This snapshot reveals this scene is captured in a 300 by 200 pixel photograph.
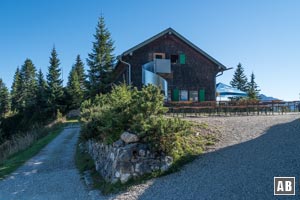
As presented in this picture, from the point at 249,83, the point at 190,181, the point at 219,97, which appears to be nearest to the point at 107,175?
the point at 190,181

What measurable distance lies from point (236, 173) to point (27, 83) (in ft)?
197

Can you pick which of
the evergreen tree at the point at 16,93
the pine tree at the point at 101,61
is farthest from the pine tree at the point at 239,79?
the evergreen tree at the point at 16,93

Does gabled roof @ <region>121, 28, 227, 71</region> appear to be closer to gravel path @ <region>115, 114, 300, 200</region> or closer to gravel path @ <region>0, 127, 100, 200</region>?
gravel path @ <region>0, 127, 100, 200</region>

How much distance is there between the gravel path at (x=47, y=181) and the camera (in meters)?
7.79

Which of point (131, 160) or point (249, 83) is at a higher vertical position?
point (249, 83)

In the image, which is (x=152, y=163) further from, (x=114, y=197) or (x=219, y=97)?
(x=219, y=97)

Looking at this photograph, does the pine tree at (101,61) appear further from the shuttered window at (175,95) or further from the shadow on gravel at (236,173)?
the shadow on gravel at (236,173)

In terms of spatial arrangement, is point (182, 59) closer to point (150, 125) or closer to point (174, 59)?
point (174, 59)

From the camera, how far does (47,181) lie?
9.09 meters

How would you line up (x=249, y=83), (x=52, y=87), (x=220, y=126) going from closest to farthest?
(x=220, y=126) → (x=52, y=87) → (x=249, y=83)

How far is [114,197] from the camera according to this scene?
21.9ft

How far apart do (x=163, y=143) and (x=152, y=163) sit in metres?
0.60

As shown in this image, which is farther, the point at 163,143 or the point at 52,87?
the point at 52,87

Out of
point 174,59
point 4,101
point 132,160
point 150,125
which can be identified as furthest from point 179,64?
point 4,101
